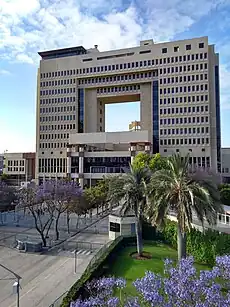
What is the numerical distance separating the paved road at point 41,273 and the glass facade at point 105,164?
51986 mm

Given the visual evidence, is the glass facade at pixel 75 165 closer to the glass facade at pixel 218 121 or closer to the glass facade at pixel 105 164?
the glass facade at pixel 105 164

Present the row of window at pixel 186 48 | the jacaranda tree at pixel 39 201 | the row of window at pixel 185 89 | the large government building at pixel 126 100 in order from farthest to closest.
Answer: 1. the row of window at pixel 186 48
2. the row of window at pixel 185 89
3. the large government building at pixel 126 100
4. the jacaranda tree at pixel 39 201

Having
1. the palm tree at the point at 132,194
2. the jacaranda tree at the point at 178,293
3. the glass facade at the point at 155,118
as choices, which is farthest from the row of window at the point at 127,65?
the jacaranda tree at the point at 178,293

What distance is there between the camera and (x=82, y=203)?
36.8 metres

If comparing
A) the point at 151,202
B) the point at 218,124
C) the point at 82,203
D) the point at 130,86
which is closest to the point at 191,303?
the point at 151,202

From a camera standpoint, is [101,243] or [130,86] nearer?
[101,243]

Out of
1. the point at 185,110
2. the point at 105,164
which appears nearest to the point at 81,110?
the point at 105,164

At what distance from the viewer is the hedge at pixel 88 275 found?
609 inches

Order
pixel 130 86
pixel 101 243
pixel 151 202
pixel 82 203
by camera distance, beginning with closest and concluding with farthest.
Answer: pixel 151 202 → pixel 101 243 → pixel 82 203 → pixel 130 86

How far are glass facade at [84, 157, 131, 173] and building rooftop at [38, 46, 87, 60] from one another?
41.2m

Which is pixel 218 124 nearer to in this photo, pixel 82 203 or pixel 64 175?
pixel 64 175

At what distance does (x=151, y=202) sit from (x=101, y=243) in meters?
11.8

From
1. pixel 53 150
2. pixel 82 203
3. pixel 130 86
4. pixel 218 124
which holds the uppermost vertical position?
pixel 130 86

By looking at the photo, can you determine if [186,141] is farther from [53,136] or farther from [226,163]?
[53,136]
